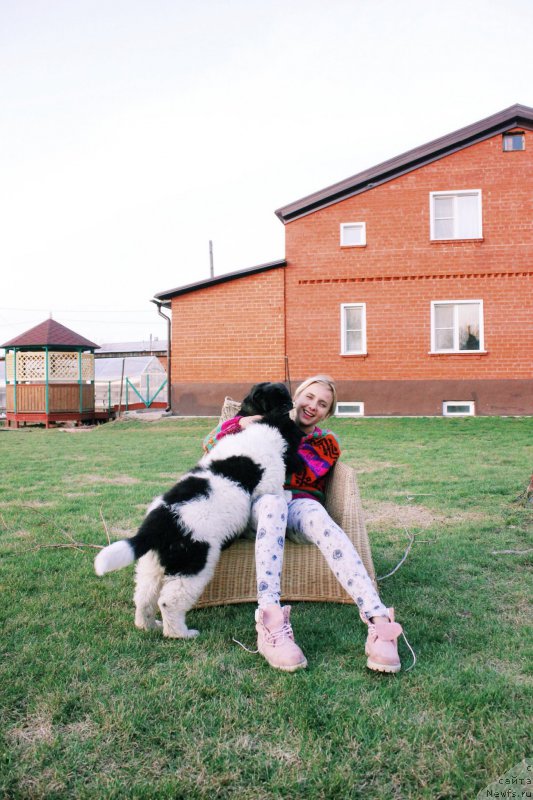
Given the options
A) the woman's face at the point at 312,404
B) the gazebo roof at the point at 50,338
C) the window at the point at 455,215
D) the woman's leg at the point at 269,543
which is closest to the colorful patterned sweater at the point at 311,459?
the woman's face at the point at 312,404

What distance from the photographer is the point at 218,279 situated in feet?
51.5

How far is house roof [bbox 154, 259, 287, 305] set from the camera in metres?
15.4

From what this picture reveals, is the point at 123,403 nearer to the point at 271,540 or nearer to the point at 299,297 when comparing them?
the point at 299,297

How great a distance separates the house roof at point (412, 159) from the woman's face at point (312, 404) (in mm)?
12919

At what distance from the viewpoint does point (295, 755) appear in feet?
5.40

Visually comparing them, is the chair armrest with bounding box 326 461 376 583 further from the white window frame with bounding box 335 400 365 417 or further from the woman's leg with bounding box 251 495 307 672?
the white window frame with bounding box 335 400 365 417

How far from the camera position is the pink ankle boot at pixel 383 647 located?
7.00 feet

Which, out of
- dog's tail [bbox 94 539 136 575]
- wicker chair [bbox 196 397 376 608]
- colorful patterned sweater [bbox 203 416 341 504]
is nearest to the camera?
dog's tail [bbox 94 539 136 575]

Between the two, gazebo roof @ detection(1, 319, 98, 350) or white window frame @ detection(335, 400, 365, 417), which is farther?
gazebo roof @ detection(1, 319, 98, 350)

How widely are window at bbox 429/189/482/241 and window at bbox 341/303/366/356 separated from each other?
9.16ft

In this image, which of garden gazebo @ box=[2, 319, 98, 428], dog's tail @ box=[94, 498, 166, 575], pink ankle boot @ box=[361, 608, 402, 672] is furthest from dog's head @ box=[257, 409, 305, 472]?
garden gazebo @ box=[2, 319, 98, 428]

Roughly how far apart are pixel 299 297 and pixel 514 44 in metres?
8.41

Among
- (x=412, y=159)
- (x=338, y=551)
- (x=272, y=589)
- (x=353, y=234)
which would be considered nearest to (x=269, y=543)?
(x=272, y=589)

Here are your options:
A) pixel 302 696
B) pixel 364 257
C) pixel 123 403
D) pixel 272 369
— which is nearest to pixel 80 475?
pixel 302 696
